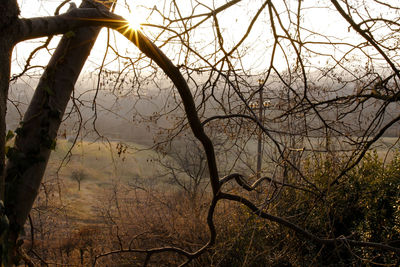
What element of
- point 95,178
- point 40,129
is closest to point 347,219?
point 40,129

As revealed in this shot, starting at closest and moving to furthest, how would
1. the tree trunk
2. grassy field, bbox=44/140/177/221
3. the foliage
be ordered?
the tree trunk, the foliage, grassy field, bbox=44/140/177/221

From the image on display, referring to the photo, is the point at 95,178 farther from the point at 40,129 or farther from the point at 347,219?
the point at 40,129

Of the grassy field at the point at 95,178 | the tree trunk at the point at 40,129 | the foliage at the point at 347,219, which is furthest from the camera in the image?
the grassy field at the point at 95,178

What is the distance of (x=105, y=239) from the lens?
29.6 feet

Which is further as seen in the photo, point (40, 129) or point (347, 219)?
point (347, 219)

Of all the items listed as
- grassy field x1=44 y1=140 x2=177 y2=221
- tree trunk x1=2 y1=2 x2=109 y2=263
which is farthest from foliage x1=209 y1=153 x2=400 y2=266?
grassy field x1=44 y1=140 x2=177 y2=221

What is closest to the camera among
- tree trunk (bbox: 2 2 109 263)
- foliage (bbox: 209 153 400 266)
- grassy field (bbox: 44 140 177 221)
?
tree trunk (bbox: 2 2 109 263)

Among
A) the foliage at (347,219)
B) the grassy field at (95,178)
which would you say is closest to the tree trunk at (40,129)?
the foliage at (347,219)

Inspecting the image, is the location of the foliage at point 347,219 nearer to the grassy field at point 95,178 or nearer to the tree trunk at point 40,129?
the tree trunk at point 40,129

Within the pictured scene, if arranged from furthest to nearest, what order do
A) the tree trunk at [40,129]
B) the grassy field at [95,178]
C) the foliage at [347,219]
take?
the grassy field at [95,178]
the foliage at [347,219]
the tree trunk at [40,129]

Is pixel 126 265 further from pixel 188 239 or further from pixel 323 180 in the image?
pixel 323 180

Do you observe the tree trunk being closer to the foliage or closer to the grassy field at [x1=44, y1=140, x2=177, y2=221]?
the foliage

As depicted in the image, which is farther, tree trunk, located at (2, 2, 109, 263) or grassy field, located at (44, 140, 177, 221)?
grassy field, located at (44, 140, 177, 221)

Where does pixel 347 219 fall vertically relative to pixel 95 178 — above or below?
below
